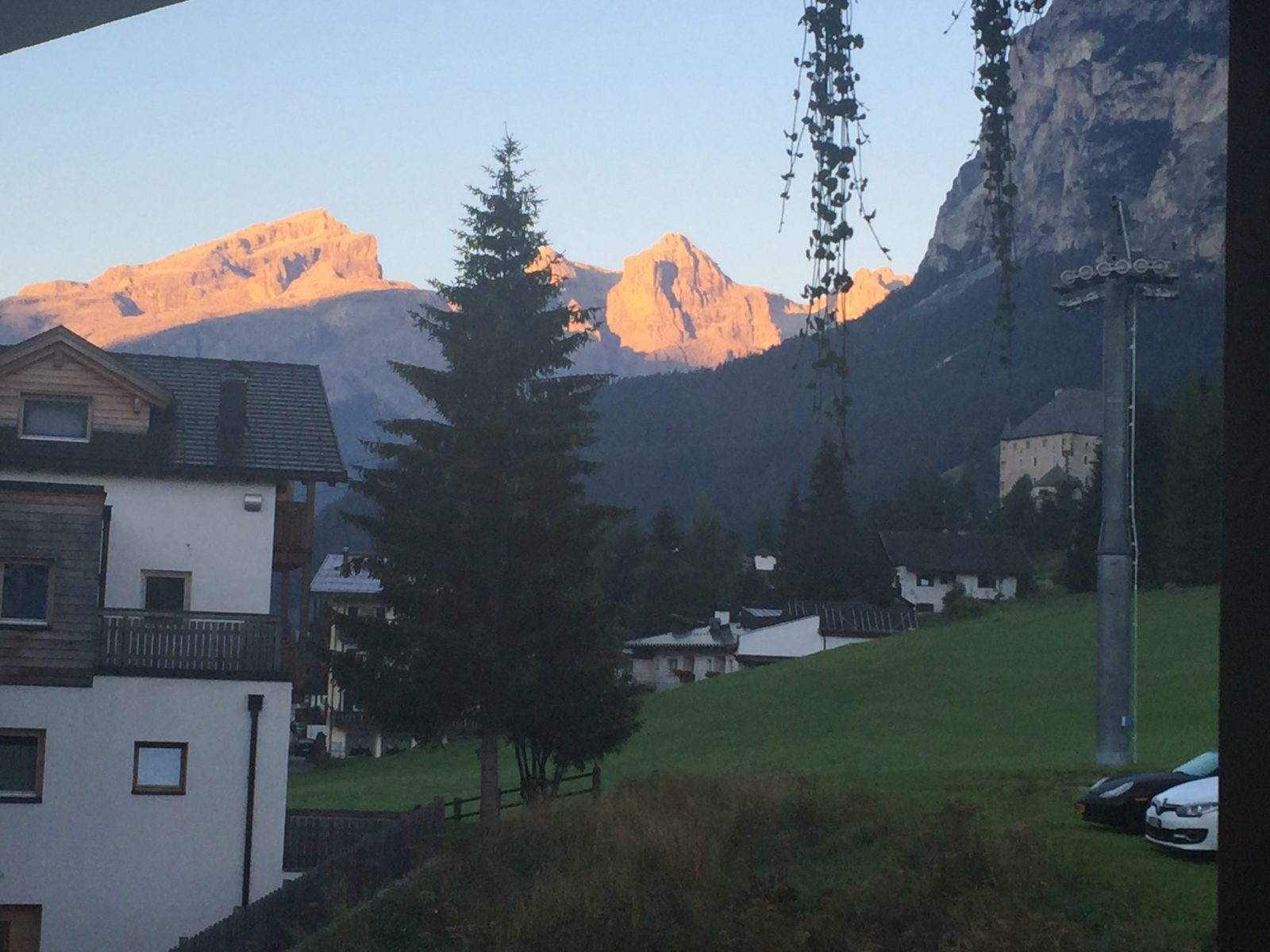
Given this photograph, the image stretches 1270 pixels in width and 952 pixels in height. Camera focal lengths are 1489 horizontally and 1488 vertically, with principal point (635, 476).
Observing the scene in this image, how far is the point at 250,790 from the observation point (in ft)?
88.4

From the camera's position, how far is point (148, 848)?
1037 inches

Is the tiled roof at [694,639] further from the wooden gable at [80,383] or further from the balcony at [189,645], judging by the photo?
the balcony at [189,645]

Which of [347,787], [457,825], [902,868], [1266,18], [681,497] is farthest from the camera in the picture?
[681,497]

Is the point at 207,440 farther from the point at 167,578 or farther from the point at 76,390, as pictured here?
the point at 167,578

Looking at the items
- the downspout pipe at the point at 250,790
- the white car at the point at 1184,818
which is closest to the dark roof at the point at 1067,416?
the downspout pipe at the point at 250,790

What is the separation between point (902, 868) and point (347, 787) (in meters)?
37.0

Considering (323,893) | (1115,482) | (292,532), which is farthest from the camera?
(1115,482)

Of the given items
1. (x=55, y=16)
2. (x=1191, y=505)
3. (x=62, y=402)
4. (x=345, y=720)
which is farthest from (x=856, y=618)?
(x=55, y=16)

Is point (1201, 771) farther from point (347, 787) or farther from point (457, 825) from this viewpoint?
point (347, 787)

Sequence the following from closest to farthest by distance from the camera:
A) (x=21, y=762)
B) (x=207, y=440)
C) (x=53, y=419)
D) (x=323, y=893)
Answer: (x=323, y=893) → (x=21, y=762) → (x=53, y=419) → (x=207, y=440)

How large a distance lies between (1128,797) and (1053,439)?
166535 mm


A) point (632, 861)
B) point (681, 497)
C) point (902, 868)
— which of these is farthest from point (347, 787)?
point (681, 497)

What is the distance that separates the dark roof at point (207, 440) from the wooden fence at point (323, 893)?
7838mm

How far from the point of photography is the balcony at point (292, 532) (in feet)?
101
